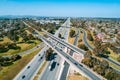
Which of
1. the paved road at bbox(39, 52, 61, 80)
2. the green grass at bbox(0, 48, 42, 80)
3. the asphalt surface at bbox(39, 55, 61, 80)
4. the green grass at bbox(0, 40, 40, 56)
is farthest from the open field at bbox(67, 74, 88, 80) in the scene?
the green grass at bbox(0, 40, 40, 56)

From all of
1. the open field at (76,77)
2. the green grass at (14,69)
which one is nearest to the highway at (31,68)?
the green grass at (14,69)

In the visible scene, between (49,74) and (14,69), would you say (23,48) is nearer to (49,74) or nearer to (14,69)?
(14,69)

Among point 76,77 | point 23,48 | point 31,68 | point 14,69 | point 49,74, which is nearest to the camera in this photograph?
point 76,77

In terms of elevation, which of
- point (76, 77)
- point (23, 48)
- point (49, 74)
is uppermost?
point (76, 77)

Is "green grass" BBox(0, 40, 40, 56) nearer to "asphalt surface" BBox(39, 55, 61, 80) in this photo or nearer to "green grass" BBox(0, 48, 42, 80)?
"green grass" BBox(0, 48, 42, 80)

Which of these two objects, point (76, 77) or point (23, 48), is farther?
point (23, 48)

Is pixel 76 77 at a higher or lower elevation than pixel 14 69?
higher

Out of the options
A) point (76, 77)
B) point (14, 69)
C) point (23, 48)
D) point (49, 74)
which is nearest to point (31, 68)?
point (14, 69)
